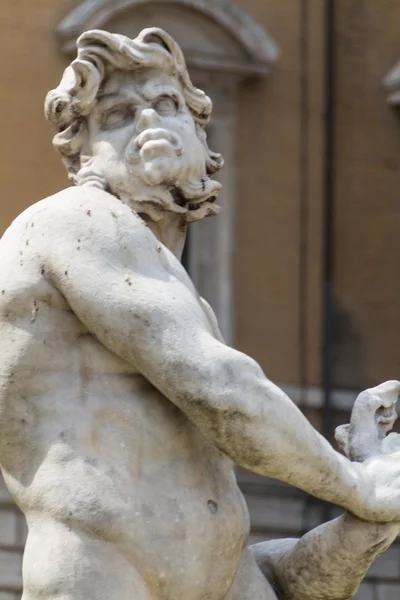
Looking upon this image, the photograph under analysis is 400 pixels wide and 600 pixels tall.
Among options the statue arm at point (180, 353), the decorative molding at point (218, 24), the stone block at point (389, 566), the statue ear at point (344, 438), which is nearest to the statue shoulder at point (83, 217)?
the statue arm at point (180, 353)

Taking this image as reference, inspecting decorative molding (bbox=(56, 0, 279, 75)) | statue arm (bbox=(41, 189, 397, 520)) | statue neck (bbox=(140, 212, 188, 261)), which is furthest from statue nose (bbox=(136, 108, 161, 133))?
decorative molding (bbox=(56, 0, 279, 75))

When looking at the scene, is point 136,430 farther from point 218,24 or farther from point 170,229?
point 218,24

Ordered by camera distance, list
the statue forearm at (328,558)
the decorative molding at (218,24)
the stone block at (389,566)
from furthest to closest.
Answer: the stone block at (389,566) → the decorative molding at (218,24) → the statue forearm at (328,558)

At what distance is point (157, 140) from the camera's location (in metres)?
4.73

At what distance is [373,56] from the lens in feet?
61.4

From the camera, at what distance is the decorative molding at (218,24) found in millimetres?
17453

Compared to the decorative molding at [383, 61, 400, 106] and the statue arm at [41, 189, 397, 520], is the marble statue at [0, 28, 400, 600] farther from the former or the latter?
the decorative molding at [383, 61, 400, 106]

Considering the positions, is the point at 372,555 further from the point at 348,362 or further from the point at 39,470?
the point at 348,362

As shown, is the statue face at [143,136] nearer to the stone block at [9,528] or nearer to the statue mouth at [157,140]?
the statue mouth at [157,140]

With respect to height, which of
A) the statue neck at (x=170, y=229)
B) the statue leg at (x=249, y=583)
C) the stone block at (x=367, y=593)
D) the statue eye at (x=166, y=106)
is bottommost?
the stone block at (x=367, y=593)

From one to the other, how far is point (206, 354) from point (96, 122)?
0.61m

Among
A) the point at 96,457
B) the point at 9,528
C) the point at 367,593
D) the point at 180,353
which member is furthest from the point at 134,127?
the point at 367,593

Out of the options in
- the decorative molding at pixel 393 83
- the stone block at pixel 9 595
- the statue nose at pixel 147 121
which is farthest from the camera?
the decorative molding at pixel 393 83

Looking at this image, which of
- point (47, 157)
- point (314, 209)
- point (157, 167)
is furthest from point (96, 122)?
point (314, 209)
